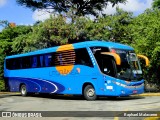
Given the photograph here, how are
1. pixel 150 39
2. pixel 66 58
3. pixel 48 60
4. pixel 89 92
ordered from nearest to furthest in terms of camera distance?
1. pixel 89 92
2. pixel 66 58
3. pixel 48 60
4. pixel 150 39

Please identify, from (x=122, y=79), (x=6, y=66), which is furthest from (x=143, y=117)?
(x=6, y=66)

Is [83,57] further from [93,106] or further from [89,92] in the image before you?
[93,106]

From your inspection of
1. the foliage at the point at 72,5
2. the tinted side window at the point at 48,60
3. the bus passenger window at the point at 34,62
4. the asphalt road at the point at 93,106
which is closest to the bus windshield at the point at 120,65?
the asphalt road at the point at 93,106

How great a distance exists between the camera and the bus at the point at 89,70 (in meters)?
19.7

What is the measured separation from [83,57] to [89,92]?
2017 millimetres

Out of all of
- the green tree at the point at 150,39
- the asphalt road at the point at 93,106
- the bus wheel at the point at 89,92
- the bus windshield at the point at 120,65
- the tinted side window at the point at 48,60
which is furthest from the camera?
the green tree at the point at 150,39

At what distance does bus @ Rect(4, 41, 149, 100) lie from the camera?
1967 centimetres

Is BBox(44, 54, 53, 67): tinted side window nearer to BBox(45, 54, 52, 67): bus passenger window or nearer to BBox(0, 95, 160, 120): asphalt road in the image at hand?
BBox(45, 54, 52, 67): bus passenger window

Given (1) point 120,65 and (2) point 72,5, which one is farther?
(2) point 72,5

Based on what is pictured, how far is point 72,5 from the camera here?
39000 mm

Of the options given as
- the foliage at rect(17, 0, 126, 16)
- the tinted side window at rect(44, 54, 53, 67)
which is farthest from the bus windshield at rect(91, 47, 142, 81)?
the foliage at rect(17, 0, 126, 16)

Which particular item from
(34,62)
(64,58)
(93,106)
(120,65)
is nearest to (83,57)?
(64,58)

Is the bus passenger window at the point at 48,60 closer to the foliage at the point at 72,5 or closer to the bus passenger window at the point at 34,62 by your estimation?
the bus passenger window at the point at 34,62

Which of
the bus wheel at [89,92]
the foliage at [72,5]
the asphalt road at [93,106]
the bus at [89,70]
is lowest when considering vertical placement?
the asphalt road at [93,106]
